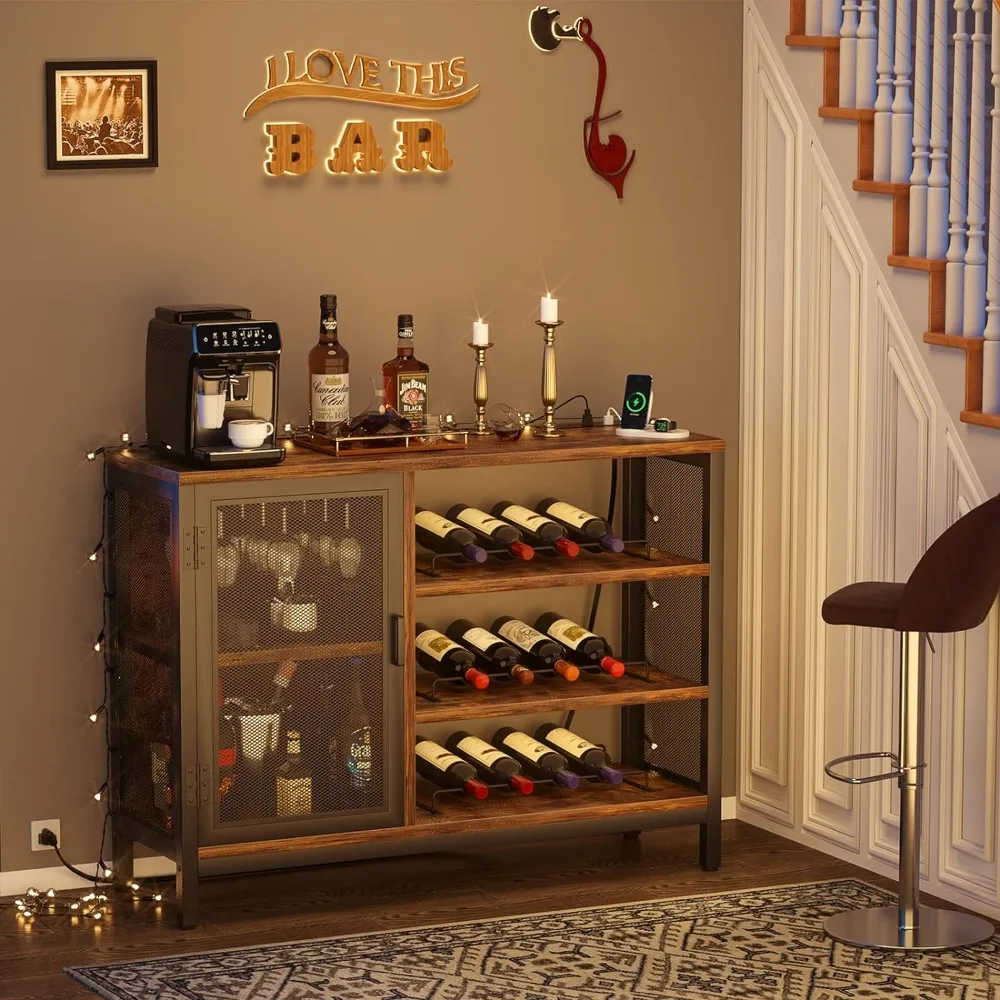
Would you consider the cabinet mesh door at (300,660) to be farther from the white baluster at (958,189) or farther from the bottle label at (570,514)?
the white baluster at (958,189)

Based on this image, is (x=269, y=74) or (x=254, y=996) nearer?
(x=254, y=996)

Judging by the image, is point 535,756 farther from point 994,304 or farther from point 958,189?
point 958,189

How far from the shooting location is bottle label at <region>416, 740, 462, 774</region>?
16.1 ft

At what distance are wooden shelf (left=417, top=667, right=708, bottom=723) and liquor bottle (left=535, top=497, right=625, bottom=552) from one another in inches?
14.9

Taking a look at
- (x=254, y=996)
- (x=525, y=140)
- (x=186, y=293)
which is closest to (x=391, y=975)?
(x=254, y=996)

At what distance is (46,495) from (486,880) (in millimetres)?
1563

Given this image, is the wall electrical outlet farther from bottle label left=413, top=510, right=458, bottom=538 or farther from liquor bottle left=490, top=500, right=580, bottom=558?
liquor bottle left=490, top=500, right=580, bottom=558

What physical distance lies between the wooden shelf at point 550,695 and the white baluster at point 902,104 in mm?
1485

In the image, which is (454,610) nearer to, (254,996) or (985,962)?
(254,996)

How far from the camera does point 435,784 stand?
5000 mm

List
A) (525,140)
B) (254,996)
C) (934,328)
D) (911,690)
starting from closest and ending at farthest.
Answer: (254,996)
(911,690)
(934,328)
(525,140)

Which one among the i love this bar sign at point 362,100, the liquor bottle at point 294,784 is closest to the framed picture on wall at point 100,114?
the i love this bar sign at point 362,100

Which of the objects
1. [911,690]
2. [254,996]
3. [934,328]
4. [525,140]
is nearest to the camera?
[254,996]

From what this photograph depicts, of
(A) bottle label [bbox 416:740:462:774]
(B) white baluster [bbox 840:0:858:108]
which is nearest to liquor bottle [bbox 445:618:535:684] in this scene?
(A) bottle label [bbox 416:740:462:774]
